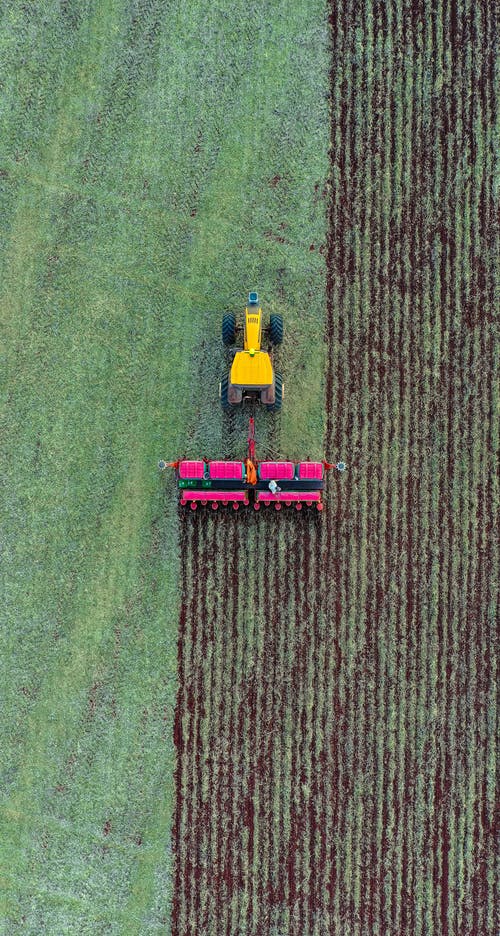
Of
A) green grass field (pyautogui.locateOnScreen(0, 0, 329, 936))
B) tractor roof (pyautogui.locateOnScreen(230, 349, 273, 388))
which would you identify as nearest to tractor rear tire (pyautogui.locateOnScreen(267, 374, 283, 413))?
green grass field (pyautogui.locateOnScreen(0, 0, 329, 936))

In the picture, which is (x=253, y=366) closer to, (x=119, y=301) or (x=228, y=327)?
(x=228, y=327)

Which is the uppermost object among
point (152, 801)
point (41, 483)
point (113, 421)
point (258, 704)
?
point (113, 421)

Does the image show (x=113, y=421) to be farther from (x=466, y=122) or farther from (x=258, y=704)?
(x=466, y=122)

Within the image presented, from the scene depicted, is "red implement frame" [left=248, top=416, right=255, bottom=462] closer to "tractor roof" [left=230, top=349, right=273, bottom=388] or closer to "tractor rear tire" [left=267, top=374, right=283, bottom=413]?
"tractor rear tire" [left=267, top=374, right=283, bottom=413]

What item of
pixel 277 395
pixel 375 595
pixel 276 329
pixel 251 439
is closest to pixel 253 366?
pixel 277 395

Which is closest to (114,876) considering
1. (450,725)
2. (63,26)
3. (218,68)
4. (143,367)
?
(450,725)

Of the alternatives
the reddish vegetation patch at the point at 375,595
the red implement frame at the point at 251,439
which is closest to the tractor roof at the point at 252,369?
the red implement frame at the point at 251,439

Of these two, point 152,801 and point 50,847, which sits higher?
point 152,801

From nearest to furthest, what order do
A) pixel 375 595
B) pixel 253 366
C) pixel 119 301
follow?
pixel 253 366, pixel 375 595, pixel 119 301
